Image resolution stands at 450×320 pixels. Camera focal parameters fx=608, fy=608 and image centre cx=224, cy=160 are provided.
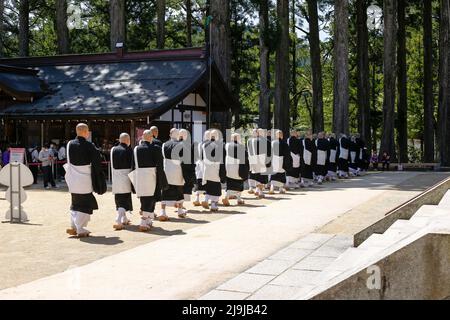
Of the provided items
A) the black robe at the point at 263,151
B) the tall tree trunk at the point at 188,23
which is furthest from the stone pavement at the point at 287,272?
the tall tree trunk at the point at 188,23

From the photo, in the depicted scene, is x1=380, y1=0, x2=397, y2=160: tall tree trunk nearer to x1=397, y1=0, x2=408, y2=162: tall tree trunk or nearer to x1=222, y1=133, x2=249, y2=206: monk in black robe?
x1=397, y1=0, x2=408, y2=162: tall tree trunk

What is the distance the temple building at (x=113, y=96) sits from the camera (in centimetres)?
2368

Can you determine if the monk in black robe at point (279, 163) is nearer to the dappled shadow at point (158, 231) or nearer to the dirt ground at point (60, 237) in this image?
the dirt ground at point (60, 237)

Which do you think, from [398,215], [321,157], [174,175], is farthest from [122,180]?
[321,157]

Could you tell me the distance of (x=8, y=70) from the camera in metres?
27.2

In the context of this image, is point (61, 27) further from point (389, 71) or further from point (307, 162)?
point (307, 162)

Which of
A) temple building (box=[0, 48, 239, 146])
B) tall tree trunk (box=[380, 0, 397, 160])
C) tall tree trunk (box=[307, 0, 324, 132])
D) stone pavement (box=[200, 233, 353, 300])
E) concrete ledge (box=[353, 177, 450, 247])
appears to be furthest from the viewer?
tall tree trunk (box=[307, 0, 324, 132])

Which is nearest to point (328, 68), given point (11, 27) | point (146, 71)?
point (11, 27)

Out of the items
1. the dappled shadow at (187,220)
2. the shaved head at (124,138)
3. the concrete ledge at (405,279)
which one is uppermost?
the shaved head at (124,138)

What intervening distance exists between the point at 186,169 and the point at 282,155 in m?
5.38

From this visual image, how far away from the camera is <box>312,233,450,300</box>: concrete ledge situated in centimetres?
473

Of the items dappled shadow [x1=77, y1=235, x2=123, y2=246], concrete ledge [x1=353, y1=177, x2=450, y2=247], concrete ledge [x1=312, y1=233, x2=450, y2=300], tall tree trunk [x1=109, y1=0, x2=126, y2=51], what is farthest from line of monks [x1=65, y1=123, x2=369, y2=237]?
tall tree trunk [x1=109, y1=0, x2=126, y2=51]

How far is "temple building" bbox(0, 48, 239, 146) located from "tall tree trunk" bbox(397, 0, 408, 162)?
14.2 metres

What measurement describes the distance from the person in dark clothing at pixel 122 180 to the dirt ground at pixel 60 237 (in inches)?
11.6
